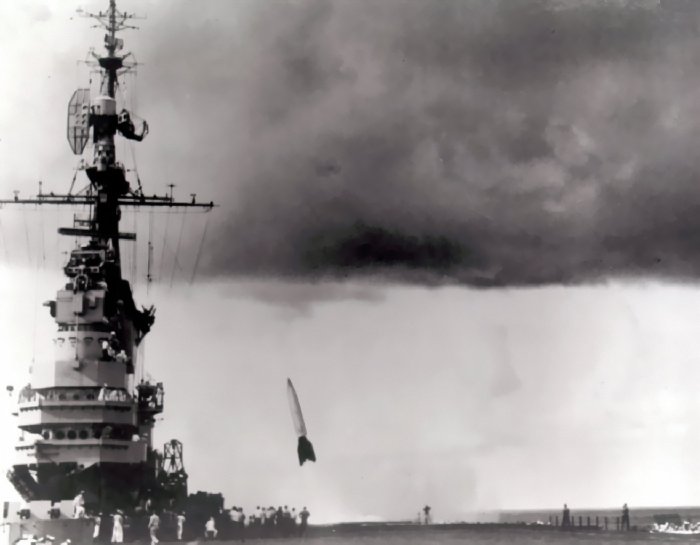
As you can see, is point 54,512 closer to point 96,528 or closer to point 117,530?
point 96,528

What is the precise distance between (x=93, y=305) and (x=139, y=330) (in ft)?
19.3

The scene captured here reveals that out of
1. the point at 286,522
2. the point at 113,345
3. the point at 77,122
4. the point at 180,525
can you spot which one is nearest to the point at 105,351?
the point at 113,345

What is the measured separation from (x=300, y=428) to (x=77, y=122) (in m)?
15.9

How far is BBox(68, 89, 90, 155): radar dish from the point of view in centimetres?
4369

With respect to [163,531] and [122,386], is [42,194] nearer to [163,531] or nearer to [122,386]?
[122,386]

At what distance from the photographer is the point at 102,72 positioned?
47.2m

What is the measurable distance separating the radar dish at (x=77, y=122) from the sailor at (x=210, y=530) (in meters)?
17.1

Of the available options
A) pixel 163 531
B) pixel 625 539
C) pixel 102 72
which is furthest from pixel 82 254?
pixel 625 539

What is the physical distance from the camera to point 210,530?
46.4 meters

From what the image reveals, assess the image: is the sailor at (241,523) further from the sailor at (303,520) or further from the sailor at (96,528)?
the sailor at (96,528)

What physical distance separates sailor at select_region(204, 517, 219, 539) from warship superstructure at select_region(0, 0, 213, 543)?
1.62 metres

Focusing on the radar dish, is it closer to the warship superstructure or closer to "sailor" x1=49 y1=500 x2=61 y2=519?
the warship superstructure

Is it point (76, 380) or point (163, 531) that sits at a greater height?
point (76, 380)

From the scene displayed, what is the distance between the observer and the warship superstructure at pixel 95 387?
131 feet
